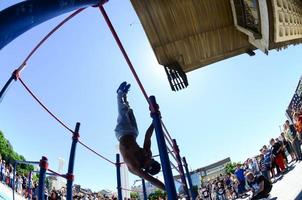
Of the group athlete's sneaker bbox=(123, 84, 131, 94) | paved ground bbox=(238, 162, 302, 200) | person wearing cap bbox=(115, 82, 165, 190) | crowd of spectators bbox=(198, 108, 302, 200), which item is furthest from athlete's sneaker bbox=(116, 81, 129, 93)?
crowd of spectators bbox=(198, 108, 302, 200)

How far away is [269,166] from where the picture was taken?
10.7 m

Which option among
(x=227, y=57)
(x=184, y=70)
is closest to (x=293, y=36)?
(x=227, y=57)

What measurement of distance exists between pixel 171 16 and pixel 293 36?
17.4 ft

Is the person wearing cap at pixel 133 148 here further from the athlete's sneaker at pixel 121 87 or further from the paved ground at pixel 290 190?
the paved ground at pixel 290 190

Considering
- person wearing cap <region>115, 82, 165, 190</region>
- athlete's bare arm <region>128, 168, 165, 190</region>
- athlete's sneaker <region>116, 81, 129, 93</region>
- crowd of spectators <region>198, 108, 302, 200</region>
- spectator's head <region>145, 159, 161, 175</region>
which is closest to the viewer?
athlete's bare arm <region>128, 168, 165, 190</region>

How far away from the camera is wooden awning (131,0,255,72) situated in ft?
27.3

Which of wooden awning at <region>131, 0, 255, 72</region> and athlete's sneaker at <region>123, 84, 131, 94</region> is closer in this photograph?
athlete's sneaker at <region>123, 84, 131, 94</region>

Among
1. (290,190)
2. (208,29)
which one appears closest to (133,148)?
(290,190)

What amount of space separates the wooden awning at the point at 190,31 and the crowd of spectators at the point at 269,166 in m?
3.46

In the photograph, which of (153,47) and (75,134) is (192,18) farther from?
(75,134)

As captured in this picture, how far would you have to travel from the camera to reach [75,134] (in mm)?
6098

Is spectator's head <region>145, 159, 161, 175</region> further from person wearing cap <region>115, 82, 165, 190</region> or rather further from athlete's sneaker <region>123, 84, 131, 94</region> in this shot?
athlete's sneaker <region>123, 84, 131, 94</region>

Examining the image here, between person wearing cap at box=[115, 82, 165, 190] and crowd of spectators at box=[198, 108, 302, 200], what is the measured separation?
13.2 feet

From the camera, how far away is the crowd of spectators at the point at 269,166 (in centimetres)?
847
